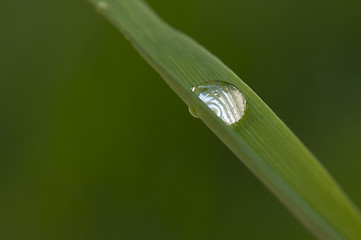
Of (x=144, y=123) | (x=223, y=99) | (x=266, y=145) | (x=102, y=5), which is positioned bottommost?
(x=266, y=145)

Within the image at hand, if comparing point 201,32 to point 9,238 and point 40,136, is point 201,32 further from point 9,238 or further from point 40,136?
point 9,238

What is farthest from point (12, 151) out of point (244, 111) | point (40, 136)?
point (244, 111)

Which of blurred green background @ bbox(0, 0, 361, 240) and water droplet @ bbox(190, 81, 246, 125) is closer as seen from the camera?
water droplet @ bbox(190, 81, 246, 125)

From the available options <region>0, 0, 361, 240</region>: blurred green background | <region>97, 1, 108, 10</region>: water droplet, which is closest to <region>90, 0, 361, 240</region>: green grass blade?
<region>97, 1, 108, 10</region>: water droplet

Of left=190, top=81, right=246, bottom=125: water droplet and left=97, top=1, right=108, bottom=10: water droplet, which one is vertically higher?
left=97, top=1, right=108, bottom=10: water droplet

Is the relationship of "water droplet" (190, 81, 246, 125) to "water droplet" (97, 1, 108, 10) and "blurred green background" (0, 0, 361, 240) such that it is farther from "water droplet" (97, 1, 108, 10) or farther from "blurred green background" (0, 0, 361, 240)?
"blurred green background" (0, 0, 361, 240)

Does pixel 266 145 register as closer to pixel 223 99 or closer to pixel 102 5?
pixel 223 99

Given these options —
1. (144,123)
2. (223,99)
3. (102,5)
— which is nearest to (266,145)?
(223,99)
